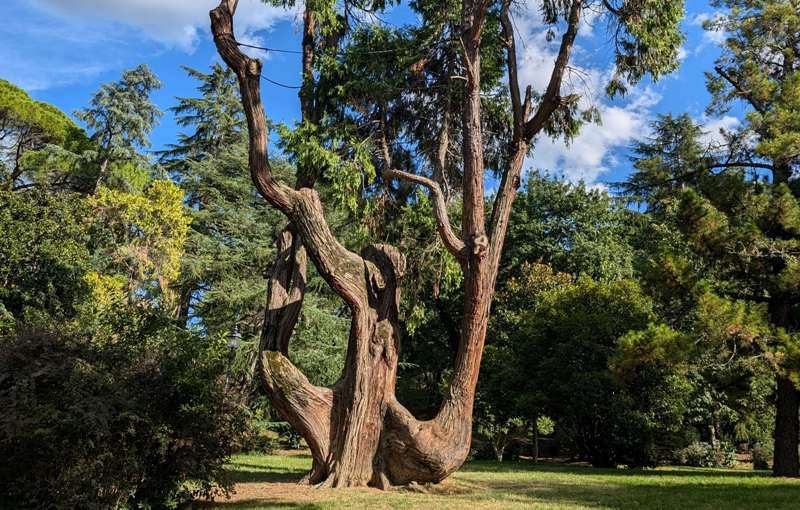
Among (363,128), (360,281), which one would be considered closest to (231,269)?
(363,128)

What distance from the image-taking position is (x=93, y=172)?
32.6 metres

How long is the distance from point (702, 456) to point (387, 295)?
15.3 m

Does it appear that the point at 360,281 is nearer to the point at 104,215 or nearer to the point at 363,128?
the point at 363,128

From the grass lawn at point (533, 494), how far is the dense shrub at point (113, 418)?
4.02ft

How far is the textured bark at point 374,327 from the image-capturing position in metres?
10.1

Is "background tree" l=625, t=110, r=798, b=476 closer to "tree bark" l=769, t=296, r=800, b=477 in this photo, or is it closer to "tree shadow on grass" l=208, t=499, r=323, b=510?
"tree bark" l=769, t=296, r=800, b=477

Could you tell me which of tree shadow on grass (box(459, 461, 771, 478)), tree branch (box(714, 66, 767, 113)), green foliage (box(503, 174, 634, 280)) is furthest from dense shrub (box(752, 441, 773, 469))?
tree branch (box(714, 66, 767, 113))

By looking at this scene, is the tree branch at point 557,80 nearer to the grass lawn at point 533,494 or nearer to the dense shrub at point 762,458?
the grass lawn at point 533,494

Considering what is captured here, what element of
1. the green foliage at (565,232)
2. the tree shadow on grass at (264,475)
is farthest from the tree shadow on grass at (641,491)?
the green foliage at (565,232)

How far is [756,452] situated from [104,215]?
86.0ft

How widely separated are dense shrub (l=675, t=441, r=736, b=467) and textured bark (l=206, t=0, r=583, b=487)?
12958 millimetres

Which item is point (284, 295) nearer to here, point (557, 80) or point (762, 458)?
point (557, 80)

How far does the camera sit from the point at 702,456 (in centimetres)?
2056

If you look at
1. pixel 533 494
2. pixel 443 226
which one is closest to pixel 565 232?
pixel 443 226
